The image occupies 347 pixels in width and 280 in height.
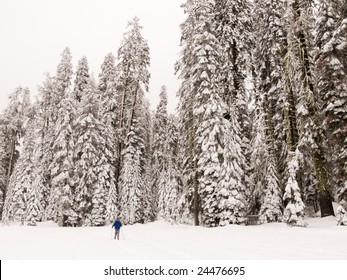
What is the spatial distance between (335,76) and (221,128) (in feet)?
24.1

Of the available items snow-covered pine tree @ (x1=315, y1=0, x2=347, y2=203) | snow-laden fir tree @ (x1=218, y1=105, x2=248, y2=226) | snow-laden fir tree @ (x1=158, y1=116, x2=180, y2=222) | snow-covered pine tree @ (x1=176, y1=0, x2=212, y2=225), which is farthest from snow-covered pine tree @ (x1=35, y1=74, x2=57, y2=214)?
snow-covered pine tree @ (x1=315, y1=0, x2=347, y2=203)

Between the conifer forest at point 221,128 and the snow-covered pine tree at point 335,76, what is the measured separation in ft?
0.24

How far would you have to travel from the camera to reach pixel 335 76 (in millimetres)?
19266

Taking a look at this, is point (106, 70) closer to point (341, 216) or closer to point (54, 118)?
point (54, 118)

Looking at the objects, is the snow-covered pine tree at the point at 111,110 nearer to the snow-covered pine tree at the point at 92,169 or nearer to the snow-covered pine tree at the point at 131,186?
the snow-covered pine tree at the point at 131,186

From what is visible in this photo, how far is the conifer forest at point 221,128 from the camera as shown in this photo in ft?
66.3

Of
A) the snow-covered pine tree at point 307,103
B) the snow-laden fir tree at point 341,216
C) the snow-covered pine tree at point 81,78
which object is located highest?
the snow-covered pine tree at point 81,78

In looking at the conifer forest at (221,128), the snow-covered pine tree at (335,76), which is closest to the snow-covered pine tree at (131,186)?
the conifer forest at (221,128)

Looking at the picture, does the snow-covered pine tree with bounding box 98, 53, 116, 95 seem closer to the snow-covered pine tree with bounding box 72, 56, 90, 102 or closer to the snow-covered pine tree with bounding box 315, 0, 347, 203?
the snow-covered pine tree with bounding box 72, 56, 90, 102

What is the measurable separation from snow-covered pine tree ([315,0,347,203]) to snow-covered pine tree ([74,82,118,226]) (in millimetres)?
19962

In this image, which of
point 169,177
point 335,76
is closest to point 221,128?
point 335,76

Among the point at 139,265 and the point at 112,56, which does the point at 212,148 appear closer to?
the point at 139,265

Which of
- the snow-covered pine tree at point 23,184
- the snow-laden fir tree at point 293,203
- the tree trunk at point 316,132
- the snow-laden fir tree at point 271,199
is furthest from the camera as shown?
the snow-covered pine tree at point 23,184

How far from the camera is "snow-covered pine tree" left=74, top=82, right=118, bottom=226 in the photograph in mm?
31203
